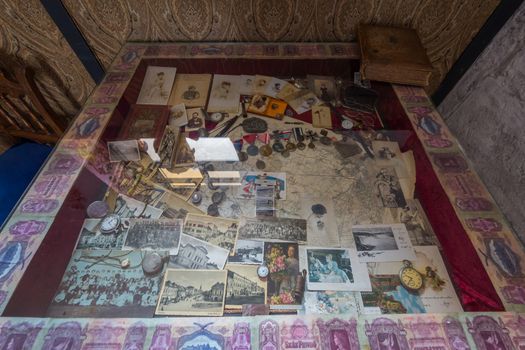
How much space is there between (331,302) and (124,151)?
142 centimetres

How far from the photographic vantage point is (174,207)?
1635mm

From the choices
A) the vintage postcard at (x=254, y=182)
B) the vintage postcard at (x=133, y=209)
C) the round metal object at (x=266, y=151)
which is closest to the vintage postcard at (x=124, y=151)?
the vintage postcard at (x=133, y=209)

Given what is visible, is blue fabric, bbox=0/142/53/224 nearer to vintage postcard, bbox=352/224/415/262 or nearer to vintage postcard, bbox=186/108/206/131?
vintage postcard, bbox=186/108/206/131

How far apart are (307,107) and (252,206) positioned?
878mm

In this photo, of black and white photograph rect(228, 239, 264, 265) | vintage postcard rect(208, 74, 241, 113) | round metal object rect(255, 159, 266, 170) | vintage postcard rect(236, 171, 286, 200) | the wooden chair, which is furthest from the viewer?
vintage postcard rect(208, 74, 241, 113)

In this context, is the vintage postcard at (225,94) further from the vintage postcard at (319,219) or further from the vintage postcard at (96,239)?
the vintage postcard at (96,239)

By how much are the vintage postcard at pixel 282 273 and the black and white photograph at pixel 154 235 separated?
472 mm

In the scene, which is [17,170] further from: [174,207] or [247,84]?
[247,84]

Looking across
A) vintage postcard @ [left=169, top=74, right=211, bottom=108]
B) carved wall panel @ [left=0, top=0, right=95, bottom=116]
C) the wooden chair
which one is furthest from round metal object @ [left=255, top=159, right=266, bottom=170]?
carved wall panel @ [left=0, top=0, right=95, bottom=116]

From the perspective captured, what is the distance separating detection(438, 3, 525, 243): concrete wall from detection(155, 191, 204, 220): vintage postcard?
194 centimetres

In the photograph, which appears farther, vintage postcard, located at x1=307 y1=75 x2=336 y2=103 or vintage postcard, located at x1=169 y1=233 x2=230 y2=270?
vintage postcard, located at x1=307 y1=75 x2=336 y2=103

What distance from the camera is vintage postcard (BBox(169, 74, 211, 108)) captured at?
6.82ft

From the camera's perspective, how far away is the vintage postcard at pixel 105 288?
4.27ft

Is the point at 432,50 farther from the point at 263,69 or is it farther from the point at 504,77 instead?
the point at 263,69
